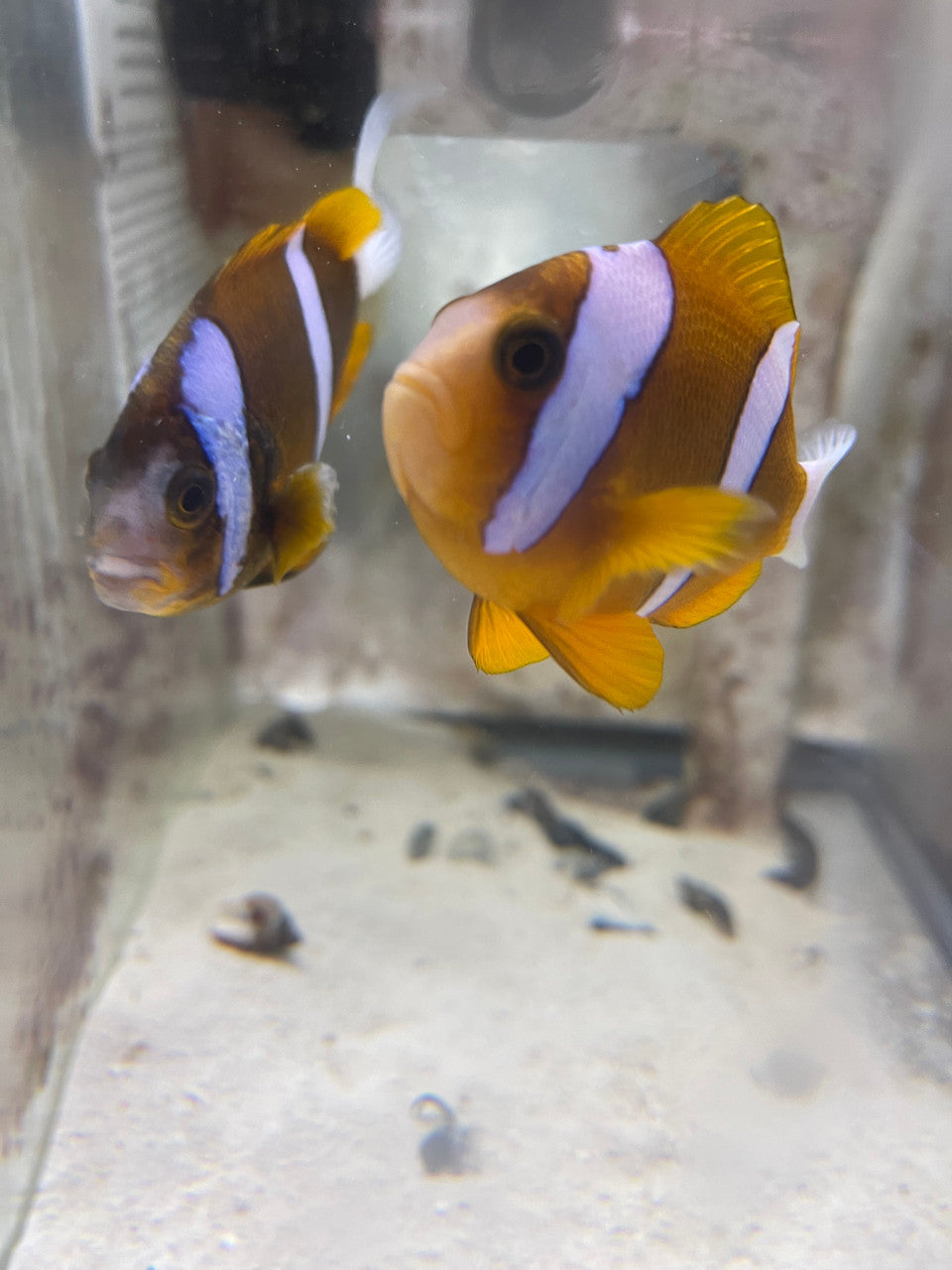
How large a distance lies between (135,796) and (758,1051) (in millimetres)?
1423

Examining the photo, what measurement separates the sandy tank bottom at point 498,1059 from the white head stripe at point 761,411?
3.98ft

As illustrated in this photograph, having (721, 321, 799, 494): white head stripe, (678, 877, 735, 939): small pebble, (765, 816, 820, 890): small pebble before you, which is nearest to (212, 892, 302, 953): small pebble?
(678, 877, 735, 939): small pebble

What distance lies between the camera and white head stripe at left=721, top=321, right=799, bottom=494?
0.65 meters

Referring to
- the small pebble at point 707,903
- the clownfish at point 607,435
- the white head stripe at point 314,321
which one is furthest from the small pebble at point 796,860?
the white head stripe at point 314,321

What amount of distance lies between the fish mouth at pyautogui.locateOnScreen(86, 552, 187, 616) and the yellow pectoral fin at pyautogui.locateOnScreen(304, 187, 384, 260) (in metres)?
0.40

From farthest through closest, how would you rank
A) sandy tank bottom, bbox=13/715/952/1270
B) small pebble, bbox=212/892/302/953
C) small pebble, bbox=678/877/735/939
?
1. small pebble, bbox=678/877/735/939
2. small pebble, bbox=212/892/302/953
3. sandy tank bottom, bbox=13/715/952/1270

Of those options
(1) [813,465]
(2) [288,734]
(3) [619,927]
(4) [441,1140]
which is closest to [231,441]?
(1) [813,465]

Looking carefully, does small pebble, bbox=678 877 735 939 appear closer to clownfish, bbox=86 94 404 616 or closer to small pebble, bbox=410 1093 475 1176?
small pebble, bbox=410 1093 475 1176

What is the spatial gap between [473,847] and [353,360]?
1.42m

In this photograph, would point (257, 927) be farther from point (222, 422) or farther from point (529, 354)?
point (529, 354)

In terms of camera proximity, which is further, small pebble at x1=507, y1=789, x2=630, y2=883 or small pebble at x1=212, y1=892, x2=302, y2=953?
small pebble at x1=507, y1=789, x2=630, y2=883

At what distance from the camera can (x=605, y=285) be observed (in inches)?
22.6

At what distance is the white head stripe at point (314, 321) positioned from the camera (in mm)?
826

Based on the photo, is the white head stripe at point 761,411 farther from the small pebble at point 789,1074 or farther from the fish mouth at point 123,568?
the small pebble at point 789,1074
